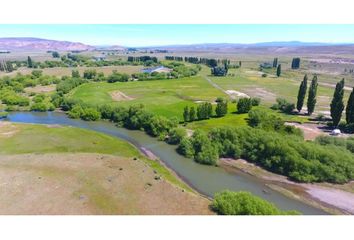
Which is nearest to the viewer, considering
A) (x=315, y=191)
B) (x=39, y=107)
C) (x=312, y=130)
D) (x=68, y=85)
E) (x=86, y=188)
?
(x=86, y=188)

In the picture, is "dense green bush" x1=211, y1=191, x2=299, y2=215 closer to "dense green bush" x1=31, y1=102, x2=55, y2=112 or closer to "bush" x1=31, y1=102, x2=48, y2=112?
"dense green bush" x1=31, y1=102, x2=55, y2=112

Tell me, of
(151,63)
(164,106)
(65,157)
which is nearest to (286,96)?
(164,106)

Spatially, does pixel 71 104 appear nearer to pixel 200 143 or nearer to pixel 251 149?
pixel 200 143

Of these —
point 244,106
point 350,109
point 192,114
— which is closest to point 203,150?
point 192,114

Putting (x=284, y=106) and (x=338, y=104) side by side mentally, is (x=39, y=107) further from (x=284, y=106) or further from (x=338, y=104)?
(x=338, y=104)

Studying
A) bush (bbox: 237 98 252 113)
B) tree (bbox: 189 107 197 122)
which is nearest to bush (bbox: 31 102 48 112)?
tree (bbox: 189 107 197 122)

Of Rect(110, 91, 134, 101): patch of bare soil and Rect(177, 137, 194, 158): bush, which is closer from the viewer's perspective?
Rect(177, 137, 194, 158): bush

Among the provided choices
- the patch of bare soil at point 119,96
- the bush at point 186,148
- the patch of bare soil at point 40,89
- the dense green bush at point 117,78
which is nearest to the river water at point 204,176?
the bush at point 186,148

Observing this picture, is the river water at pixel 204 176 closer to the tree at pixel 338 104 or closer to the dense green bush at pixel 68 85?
the tree at pixel 338 104
